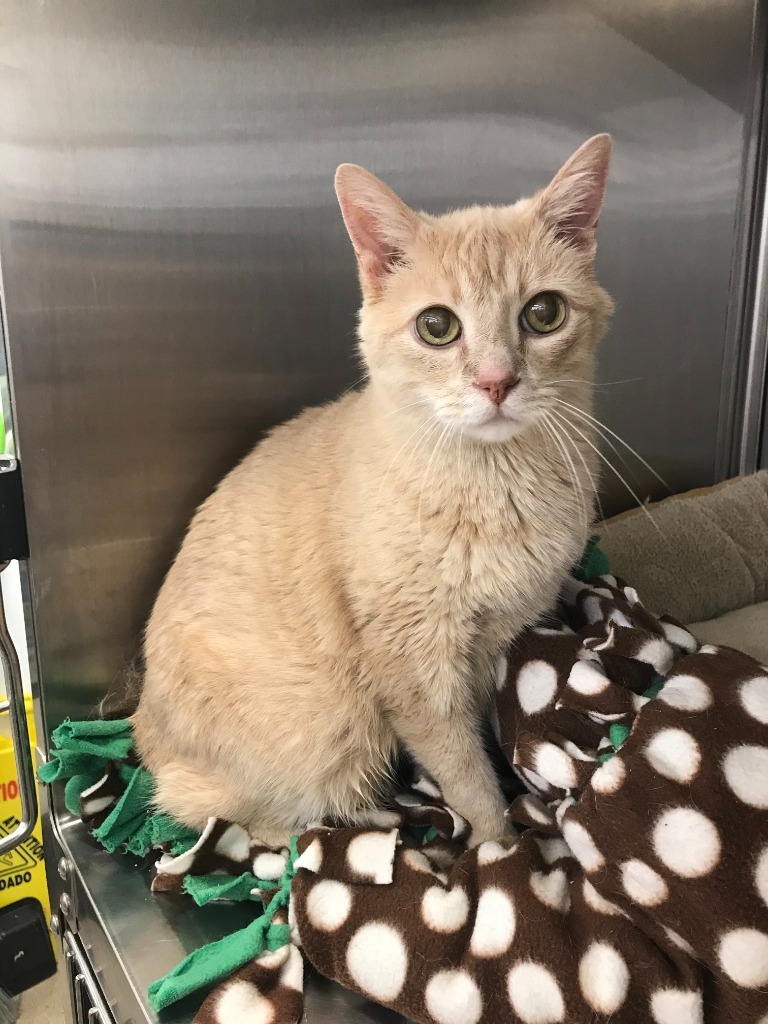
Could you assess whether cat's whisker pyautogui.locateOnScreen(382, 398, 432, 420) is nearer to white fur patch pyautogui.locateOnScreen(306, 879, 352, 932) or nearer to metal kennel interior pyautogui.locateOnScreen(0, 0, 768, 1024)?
metal kennel interior pyautogui.locateOnScreen(0, 0, 768, 1024)

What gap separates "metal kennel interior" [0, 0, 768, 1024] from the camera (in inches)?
39.3

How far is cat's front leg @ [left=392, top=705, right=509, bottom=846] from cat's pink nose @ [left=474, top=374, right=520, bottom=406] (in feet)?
1.37

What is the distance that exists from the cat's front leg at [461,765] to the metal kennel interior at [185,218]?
269mm

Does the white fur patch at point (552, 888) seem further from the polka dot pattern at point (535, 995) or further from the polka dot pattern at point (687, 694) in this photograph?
the polka dot pattern at point (687, 694)

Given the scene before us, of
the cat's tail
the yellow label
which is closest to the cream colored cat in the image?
the cat's tail

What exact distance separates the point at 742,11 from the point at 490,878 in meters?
1.74

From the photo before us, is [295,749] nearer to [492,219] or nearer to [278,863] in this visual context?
[278,863]

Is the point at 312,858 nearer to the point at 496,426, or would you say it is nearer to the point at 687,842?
the point at 687,842

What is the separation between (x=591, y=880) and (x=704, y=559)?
2.89ft

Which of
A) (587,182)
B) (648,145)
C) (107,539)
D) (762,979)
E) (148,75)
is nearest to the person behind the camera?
(762,979)

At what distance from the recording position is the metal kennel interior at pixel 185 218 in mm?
999

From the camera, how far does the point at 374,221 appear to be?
→ 0.94 m

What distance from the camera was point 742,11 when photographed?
155cm

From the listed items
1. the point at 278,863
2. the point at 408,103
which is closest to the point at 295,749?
the point at 278,863
